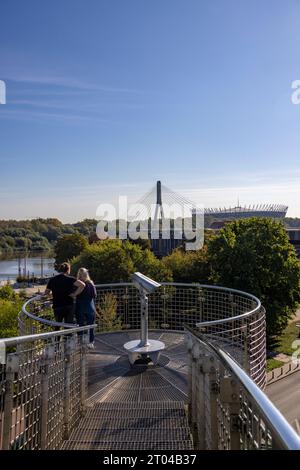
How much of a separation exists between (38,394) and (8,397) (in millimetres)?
679

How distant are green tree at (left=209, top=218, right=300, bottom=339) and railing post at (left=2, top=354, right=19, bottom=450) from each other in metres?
21.8

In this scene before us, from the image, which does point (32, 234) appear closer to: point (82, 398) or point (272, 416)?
point (82, 398)

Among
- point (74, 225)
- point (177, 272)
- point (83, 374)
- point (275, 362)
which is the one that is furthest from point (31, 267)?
point (83, 374)

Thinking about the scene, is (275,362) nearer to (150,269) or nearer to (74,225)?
(150,269)

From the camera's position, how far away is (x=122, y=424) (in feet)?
14.5

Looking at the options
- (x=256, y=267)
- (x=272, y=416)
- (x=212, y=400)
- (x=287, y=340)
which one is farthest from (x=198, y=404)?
(x=287, y=340)

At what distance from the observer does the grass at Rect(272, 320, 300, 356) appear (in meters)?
28.2

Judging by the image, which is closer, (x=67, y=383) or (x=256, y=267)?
(x=67, y=383)

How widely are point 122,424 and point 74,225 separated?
420 ft

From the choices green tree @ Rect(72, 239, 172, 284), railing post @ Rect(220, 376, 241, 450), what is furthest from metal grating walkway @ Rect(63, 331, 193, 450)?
green tree @ Rect(72, 239, 172, 284)

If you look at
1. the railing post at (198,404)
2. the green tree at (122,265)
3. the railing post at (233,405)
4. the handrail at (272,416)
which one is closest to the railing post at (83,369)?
the railing post at (198,404)

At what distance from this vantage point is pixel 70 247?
55562 millimetres

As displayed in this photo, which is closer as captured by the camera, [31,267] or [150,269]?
[150,269]
